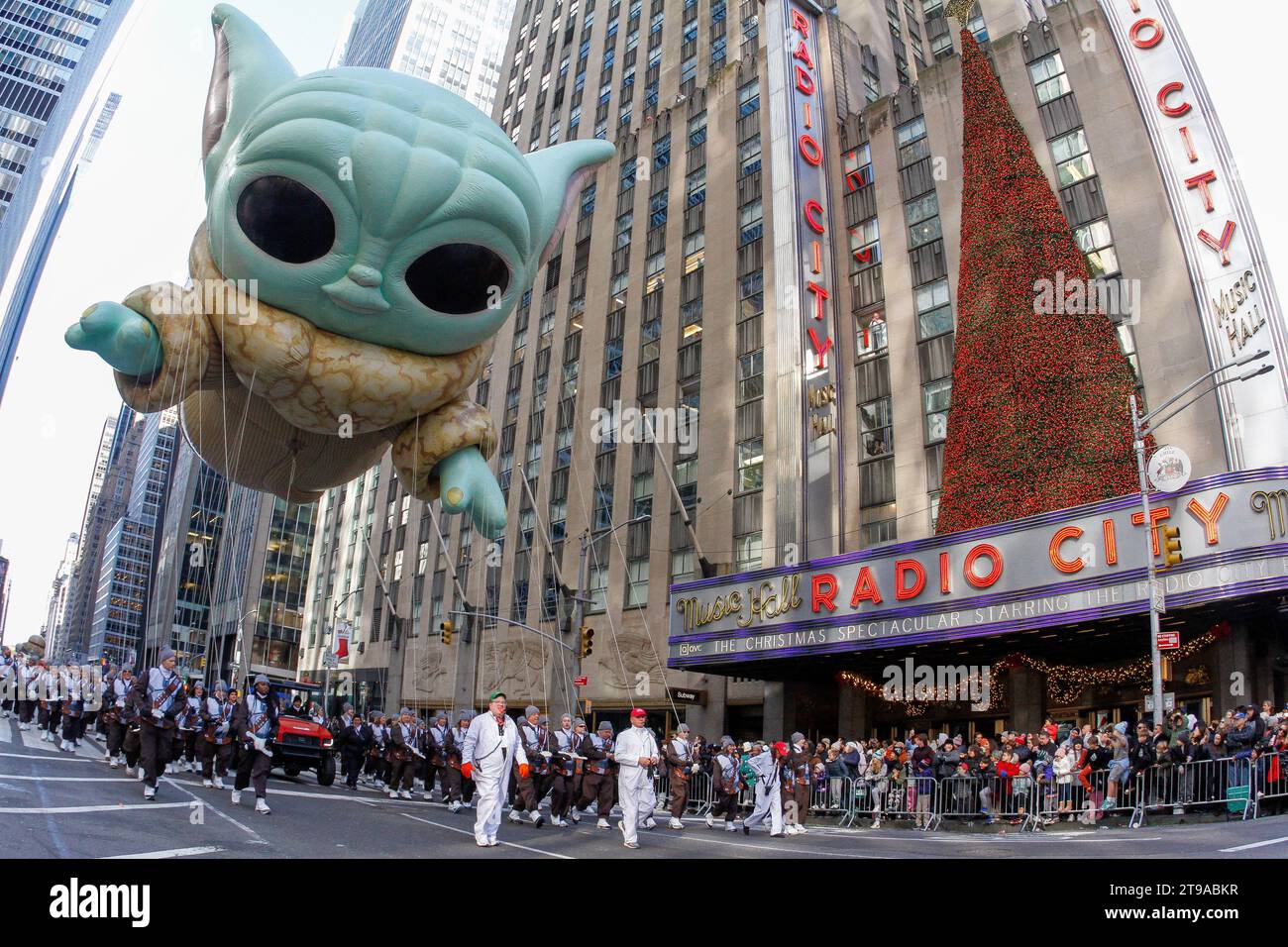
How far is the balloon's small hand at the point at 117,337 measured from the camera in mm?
9242

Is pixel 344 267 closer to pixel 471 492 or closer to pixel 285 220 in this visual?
pixel 285 220

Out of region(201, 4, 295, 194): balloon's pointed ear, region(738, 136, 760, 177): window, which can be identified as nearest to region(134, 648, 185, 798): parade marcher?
region(201, 4, 295, 194): balloon's pointed ear

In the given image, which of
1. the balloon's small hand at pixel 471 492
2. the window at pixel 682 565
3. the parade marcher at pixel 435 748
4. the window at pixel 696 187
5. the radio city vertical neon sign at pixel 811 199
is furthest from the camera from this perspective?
the window at pixel 696 187

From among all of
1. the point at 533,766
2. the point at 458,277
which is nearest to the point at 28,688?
the point at 533,766

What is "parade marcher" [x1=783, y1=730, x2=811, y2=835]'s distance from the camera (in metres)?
18.3

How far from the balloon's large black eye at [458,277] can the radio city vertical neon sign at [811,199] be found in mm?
26094

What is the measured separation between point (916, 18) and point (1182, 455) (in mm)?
36363

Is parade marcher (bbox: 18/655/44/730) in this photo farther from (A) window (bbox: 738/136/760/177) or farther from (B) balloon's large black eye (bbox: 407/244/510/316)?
(A) window (bbox: 738/136/760/177)

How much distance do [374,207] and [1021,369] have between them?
25881 millimetres

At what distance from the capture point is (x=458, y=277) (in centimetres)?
960

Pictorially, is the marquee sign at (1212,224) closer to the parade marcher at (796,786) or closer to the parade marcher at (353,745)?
the parade marcher at (796,786)

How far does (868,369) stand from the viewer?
119 feet

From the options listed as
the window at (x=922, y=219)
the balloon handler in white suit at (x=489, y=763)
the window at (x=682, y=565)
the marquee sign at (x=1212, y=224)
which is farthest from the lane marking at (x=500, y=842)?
the window at (x=922, y=219)
